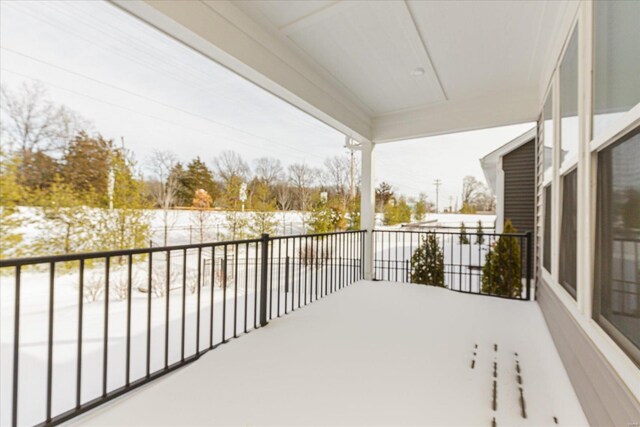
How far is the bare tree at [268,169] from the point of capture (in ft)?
18.2

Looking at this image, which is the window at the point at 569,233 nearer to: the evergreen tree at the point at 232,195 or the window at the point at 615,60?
Answer: the window at the point at 615,60

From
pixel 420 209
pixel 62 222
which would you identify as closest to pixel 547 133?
pixel 62 222

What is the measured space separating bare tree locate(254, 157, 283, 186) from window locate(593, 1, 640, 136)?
4910 mm

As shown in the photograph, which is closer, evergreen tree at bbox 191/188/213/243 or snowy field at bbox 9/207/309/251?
snowy field at bbox 9/207/309/251

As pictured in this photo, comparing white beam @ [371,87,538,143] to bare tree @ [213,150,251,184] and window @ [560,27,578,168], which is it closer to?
window @ [560,27,578,168]

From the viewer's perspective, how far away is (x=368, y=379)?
5.01 ft

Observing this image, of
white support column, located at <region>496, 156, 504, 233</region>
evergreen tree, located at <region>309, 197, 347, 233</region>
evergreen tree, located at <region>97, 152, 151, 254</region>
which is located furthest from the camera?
evergreen tree, located at <region>309, 197, 347, 233</region>

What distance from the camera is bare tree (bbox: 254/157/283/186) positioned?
218 inches

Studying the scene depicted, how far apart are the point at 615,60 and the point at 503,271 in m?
3.57

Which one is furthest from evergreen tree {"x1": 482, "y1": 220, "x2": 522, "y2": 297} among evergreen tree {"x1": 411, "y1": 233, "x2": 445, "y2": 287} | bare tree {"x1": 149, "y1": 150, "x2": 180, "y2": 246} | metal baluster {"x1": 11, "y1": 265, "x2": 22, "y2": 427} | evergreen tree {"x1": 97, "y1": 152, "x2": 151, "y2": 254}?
evergreen tree {"x1": 97, "y1": 152, "x2": 151, "y2": 254}

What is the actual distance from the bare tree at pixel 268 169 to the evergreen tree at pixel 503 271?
412 centimetres

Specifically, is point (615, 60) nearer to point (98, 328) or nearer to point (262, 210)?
point (98, 328)

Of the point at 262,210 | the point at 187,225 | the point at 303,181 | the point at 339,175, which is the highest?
the point at 339,175

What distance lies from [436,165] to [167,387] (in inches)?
423
